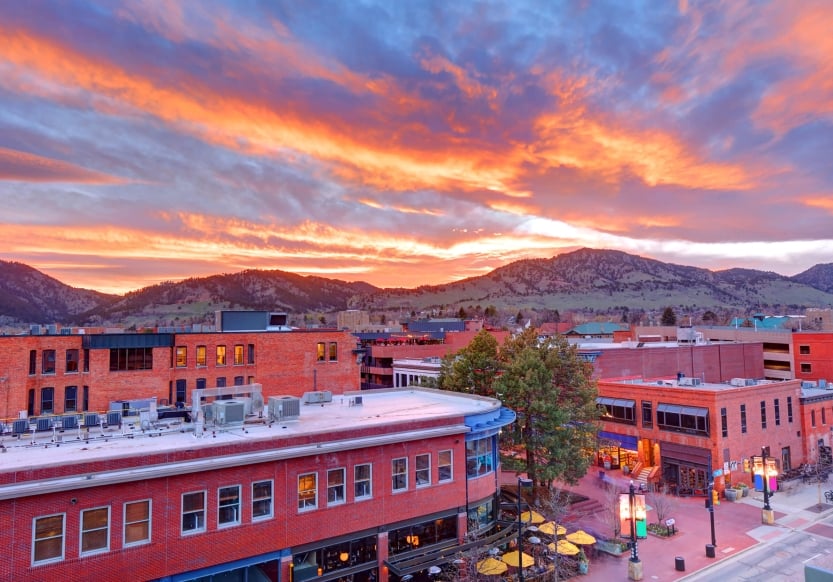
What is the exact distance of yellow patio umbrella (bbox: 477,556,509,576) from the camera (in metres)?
25.5

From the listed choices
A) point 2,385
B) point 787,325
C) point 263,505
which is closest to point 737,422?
point 263,505

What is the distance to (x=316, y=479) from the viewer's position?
80.3ft

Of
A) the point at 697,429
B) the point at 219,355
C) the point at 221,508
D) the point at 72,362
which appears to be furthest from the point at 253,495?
the point at 72,362

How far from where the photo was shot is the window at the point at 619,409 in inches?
2010

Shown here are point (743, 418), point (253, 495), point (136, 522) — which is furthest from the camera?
point (743, 418)

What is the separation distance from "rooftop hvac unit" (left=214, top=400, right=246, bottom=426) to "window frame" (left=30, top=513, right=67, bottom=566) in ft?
25.6

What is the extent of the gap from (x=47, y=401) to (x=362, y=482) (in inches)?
1631

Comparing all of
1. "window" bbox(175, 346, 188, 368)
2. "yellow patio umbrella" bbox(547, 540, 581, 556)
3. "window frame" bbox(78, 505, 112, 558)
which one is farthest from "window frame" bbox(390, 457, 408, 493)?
"window" bbox(175, 346, 188, 368)

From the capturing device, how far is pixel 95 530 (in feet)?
64.0

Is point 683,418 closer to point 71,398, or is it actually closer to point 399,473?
point 399,473

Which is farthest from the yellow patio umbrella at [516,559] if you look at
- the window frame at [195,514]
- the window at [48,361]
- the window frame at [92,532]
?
the window at [48,361]

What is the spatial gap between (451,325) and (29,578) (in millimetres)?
109051

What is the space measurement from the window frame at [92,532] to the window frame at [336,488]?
353 inches

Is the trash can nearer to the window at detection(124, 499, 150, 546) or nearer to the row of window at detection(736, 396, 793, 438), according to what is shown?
the row of window at detection(736, 396, 793, 438)
